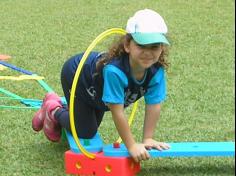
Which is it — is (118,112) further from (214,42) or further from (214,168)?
(214,42)

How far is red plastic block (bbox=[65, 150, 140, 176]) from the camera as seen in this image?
228cm

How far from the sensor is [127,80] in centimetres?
222

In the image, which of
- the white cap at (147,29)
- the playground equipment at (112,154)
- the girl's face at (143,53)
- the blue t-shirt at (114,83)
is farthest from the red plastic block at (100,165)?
the white cap at (147,29)

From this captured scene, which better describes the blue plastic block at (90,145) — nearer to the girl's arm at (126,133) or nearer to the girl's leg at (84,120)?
the girl's leg at (84,120)

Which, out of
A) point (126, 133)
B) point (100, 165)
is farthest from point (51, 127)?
point (126, 133)

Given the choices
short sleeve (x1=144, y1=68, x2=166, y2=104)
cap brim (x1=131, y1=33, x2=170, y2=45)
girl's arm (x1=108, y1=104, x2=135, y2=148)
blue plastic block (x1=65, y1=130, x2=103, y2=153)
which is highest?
cap brim (x1=131, y1=33, x2=170, y2=45)

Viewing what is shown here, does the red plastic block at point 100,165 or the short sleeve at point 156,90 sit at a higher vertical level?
the short sleeve at point 156,90

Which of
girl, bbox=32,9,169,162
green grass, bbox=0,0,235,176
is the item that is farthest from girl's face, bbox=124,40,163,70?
green grass, bbox=0,0,235,176

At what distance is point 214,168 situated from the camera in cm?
238

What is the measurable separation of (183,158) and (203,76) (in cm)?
126

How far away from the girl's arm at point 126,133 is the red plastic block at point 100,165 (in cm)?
5

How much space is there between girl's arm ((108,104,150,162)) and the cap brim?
0.27 meters

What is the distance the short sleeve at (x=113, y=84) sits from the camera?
2.19 meters

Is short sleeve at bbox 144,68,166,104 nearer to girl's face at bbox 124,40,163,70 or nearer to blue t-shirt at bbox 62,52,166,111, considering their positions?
blue t-shirt at bbox 62,52,166,111
